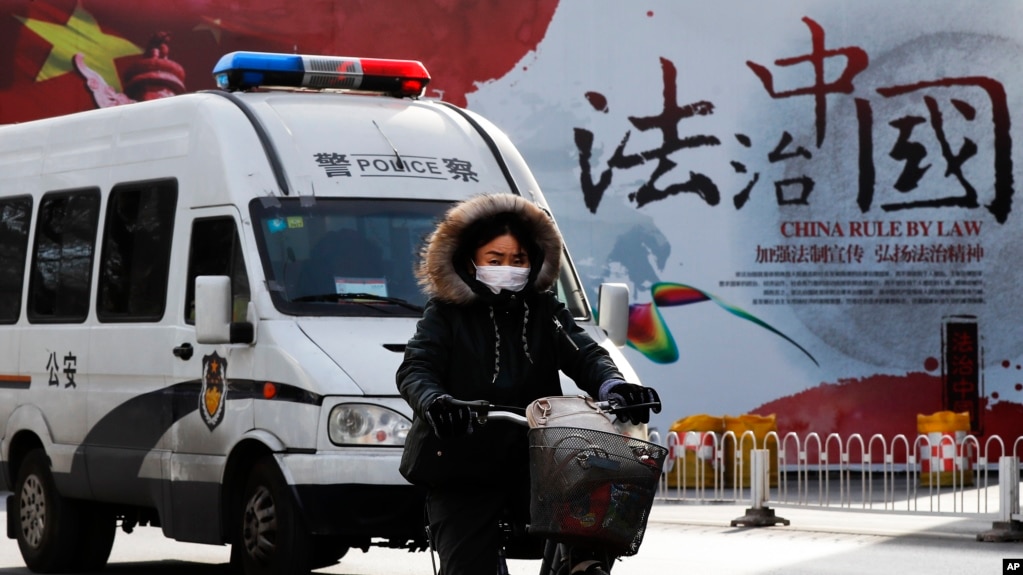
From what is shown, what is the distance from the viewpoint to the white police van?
875cm

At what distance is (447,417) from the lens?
5.09m

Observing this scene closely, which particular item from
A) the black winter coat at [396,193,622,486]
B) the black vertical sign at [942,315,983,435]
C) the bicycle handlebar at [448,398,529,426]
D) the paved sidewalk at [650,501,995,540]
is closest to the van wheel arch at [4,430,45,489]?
the paved sidewalk at [650,501,995,540]

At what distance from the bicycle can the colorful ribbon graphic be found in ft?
54.6

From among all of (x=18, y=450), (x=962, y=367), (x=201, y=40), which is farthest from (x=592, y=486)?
(x=201, y=40)

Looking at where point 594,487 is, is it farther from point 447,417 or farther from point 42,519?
point 42,519

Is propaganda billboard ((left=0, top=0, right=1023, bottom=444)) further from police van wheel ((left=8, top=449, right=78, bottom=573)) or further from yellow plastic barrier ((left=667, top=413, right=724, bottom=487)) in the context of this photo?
police van wheel ((left=8, top=449, right=78, bottom=573))

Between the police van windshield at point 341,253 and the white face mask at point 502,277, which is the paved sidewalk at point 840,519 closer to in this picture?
the police van windshield at point 341,253

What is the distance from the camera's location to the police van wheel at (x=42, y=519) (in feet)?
36.0

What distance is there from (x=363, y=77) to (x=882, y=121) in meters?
12.1

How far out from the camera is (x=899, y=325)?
21422 mm

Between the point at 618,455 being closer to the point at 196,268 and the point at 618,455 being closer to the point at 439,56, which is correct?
the point at 196,268

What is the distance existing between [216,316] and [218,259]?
26.4 inches

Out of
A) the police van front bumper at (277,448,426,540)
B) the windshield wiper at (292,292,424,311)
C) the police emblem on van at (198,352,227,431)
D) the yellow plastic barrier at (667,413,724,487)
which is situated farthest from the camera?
the yellow plastic barrier at (667,413,724,487)

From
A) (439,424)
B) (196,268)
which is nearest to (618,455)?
(439,424)
